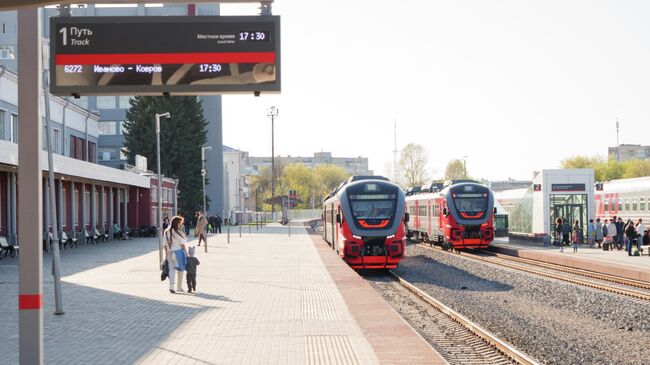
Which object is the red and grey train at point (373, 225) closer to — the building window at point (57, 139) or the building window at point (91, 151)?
the building window at point (57, 139)

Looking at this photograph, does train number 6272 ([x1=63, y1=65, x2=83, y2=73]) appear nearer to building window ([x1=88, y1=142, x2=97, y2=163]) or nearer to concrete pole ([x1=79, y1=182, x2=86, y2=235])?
concrete pole ([x1=79, y1=182, x2=86, y2=235])

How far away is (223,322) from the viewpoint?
13.4 meters

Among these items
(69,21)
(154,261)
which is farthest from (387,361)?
(154,261)

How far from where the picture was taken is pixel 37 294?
22.4ft

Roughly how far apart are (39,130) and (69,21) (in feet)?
14.7

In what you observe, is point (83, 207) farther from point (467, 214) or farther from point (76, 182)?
point (467, 214)

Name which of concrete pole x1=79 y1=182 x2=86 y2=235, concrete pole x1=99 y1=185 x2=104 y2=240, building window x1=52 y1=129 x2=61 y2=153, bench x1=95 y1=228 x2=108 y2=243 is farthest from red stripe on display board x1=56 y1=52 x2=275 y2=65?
building window x1=52 y1=129 x2=61 y2=153

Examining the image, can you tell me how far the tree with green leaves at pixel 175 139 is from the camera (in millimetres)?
71062

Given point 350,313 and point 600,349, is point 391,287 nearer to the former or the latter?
point 350,313

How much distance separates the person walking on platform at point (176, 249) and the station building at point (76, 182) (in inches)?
430

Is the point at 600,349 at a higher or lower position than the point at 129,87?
lower

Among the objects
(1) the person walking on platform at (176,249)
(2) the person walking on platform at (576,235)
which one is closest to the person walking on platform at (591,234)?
(2) the person walking on platform at (576,235)

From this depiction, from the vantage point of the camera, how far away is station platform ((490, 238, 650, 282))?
2348 centimetres

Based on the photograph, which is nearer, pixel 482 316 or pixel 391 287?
pixel 482 316
